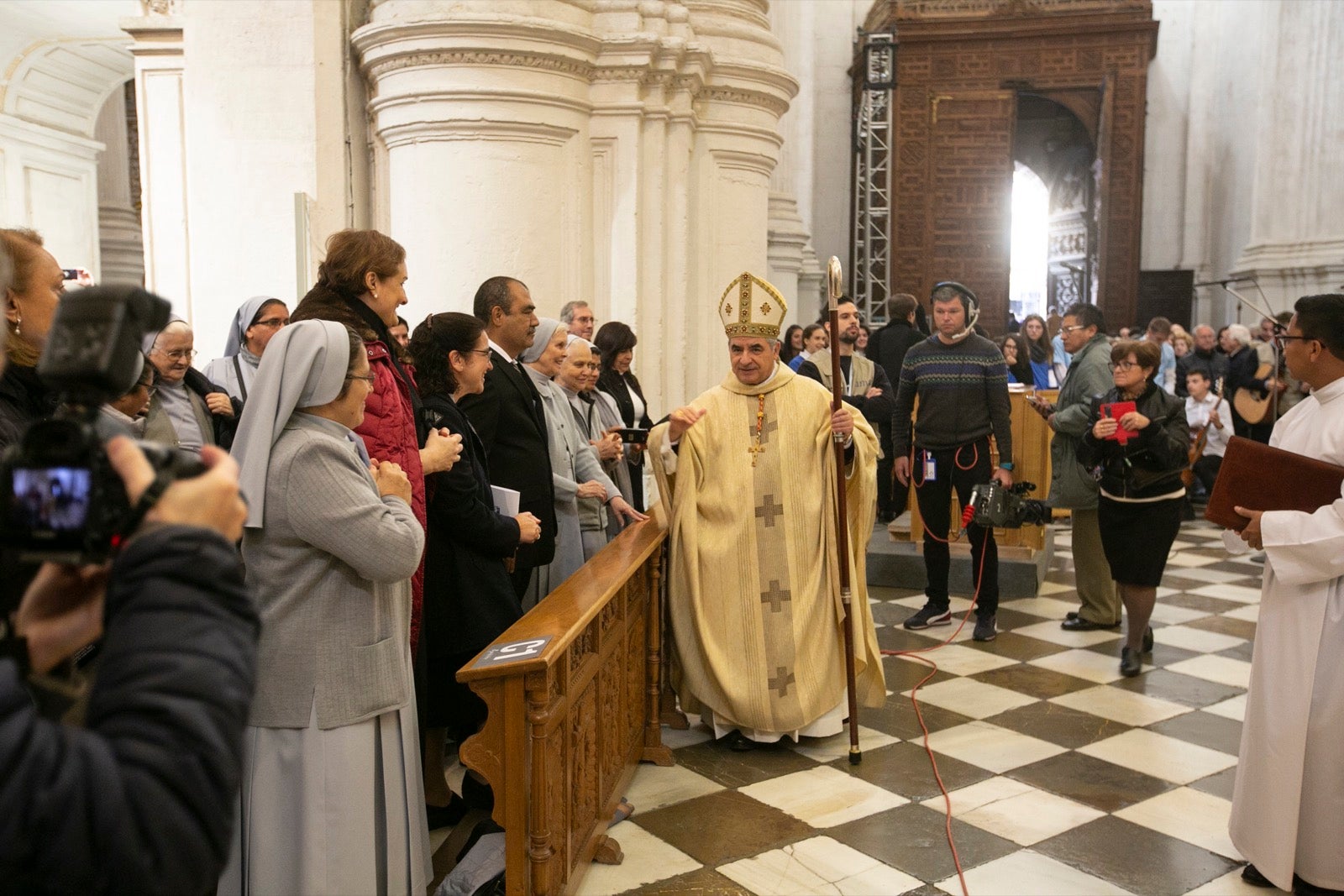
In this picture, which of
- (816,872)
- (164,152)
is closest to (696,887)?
(816,872)

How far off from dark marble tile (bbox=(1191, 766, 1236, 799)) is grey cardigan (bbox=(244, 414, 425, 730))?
2.91 m

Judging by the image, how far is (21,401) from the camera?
7.52 ft

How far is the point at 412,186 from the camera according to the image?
5.48 metres

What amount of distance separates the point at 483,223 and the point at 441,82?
2.29ft

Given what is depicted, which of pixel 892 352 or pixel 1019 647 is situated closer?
pixel 1019 647

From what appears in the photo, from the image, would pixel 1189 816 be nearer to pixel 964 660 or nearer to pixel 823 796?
pixel 823 796

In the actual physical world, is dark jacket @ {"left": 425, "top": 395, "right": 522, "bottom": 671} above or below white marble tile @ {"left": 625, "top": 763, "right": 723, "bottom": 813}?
above

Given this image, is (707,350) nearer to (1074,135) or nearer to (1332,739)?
(1332,739)

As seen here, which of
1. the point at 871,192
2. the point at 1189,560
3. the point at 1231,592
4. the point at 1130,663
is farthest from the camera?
the point at 871,192

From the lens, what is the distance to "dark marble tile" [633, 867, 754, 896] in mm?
3041

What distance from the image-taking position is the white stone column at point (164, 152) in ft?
17.4

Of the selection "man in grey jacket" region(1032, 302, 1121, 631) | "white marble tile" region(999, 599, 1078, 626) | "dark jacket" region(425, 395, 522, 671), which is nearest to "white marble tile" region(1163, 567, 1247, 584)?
"white marble tile" region(999, 599, 1078, 626)

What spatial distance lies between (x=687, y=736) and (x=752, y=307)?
1.71m

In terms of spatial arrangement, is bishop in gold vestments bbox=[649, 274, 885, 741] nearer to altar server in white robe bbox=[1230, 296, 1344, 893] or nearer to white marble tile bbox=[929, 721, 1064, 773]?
white marble tile bbox=[929, 721, 1064, 773]
